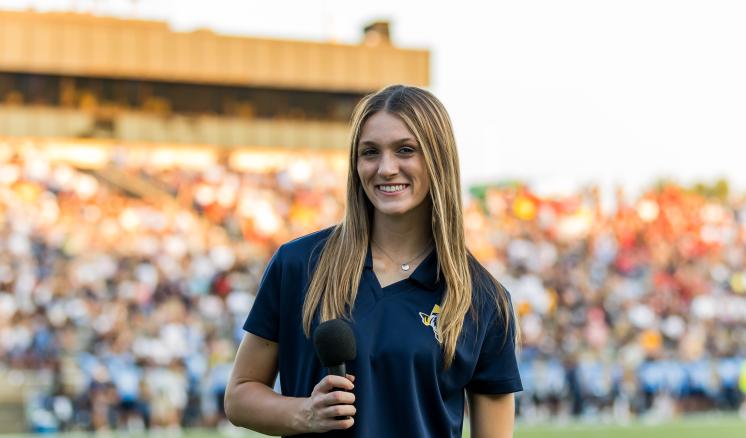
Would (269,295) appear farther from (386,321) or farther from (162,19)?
(162,19)

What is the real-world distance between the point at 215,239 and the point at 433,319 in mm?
16724

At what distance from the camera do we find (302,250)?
8.42ft

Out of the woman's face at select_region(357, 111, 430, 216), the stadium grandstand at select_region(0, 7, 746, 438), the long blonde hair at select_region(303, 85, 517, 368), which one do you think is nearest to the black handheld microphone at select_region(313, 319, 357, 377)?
the long blonde hair at select_region(303, 85, 517, 368)

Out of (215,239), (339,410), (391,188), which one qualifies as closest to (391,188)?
(391,188)

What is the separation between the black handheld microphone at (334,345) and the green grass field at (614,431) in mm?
11693

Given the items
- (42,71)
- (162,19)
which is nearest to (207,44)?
(162,19)

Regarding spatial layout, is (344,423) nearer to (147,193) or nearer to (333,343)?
(333,343)

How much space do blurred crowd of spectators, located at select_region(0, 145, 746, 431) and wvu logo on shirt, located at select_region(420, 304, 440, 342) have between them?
41.8 feet

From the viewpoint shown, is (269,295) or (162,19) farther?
(162,19)

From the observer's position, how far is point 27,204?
18562 millimetres

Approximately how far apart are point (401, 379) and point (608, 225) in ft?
69.3

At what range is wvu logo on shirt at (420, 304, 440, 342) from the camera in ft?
8.09

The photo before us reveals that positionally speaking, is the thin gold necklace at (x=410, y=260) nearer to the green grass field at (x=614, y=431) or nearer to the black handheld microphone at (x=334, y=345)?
the black handheld microphone at (x=334, y=345)

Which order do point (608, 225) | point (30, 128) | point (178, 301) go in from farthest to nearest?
point (30, 128) < point (608, 225) < point (178, 301)
